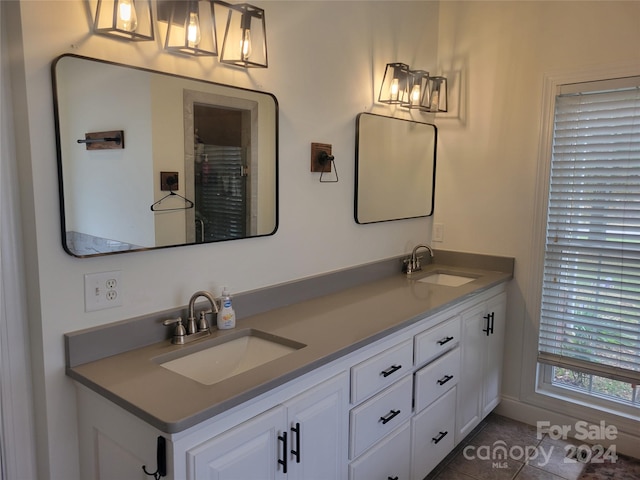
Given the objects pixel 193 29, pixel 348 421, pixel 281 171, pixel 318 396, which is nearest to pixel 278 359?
pixel 318 396

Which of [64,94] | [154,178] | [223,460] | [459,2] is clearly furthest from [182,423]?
[459,2]

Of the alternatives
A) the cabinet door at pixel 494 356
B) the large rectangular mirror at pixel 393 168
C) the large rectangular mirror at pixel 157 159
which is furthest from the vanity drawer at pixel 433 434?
the large rectangular mirror at pixel 157 159

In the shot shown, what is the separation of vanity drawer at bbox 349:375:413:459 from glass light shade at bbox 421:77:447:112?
1633mm

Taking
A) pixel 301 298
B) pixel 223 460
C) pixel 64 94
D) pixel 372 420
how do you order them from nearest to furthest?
1. pixel 223 460
2. pixel 64 94
3. pixel 372 420
4. pixel 301 298

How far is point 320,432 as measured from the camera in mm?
1611

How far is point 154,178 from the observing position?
5.41ft

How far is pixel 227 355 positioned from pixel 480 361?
1555mm

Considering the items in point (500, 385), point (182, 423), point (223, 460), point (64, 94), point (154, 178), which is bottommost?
point (500, 385)

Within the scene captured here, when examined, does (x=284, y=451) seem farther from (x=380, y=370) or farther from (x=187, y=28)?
(x=187, y=28)

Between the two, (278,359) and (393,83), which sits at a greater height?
(393,83)

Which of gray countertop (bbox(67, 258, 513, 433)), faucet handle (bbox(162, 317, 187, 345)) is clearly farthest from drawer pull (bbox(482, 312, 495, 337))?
faucet handle (bbox(162, 317, 187, 345))

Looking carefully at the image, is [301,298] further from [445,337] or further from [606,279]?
[606,279]

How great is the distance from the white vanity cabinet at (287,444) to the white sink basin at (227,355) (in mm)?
217

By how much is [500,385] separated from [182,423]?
7.91 feet
